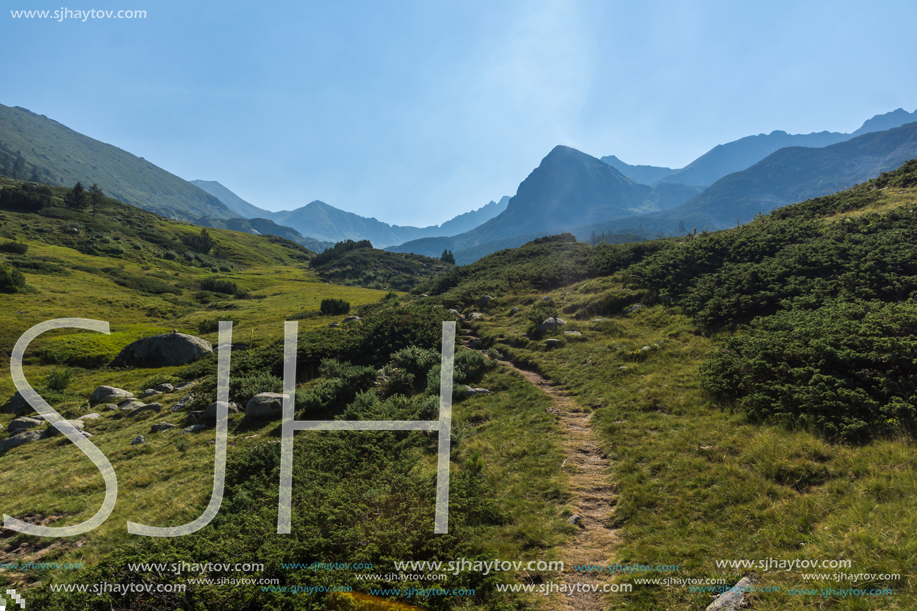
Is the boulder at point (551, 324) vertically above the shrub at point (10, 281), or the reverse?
the shrub at point (10, 281)

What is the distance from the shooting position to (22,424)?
17109 mm

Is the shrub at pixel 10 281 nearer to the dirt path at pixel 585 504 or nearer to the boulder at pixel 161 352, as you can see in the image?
the boulder at pixel 161 352

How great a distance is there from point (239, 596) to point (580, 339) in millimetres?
17726

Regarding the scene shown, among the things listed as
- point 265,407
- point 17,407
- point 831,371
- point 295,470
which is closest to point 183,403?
point 265,407

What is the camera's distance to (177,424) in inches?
626

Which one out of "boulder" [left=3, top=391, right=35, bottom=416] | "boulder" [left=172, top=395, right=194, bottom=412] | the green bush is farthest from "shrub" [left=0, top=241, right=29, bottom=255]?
the green bush

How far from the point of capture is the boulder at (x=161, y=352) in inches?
1082

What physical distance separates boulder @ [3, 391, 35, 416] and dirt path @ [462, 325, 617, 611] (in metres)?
28.1

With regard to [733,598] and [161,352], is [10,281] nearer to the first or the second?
[161,352]

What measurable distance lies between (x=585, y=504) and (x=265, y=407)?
44.5 feet

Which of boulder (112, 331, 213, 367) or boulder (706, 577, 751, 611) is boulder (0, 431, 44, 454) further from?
boulder (706, 577, 751, 611)

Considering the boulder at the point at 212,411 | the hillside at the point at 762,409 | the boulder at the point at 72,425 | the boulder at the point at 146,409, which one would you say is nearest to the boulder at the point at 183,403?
the boulder at the point at 146,409

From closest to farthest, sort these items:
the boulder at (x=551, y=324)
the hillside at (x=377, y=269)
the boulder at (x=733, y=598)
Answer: the boulder at (x=733, y=598) → the boulder at (x=551, y=324) → the hillside at (x=377, y=269)

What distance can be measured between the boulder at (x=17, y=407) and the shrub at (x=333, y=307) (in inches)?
1060
